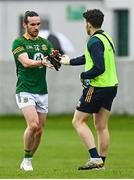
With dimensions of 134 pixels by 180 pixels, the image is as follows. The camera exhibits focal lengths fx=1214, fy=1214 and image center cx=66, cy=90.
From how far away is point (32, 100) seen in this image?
1573 centimetres

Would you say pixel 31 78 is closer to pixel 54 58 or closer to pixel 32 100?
pixel 32 100

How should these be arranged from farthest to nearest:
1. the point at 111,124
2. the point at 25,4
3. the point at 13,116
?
the point at 25,4, the point at 13,116, the point at 111,124

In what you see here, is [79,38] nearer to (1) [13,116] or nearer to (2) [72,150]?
(1) [13,116]

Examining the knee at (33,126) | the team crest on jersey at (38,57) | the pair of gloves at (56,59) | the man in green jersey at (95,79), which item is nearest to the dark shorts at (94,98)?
the man in green jersey at (95,79)

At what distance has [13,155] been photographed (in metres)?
19.1

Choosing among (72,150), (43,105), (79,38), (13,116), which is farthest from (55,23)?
(43,105)

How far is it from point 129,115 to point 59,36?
602cm

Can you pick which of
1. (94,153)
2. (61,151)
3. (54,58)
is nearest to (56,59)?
(54,58)

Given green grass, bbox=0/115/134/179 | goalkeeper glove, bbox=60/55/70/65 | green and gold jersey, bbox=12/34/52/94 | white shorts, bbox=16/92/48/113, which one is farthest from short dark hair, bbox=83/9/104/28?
green grass, bbox=0/115/134/179

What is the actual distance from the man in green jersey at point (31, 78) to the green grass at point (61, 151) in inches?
22.0

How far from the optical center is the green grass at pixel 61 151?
48.2 feet

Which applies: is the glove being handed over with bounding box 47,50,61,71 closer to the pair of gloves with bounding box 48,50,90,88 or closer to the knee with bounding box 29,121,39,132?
the pair of gloves with bounding box 48,50,90,88

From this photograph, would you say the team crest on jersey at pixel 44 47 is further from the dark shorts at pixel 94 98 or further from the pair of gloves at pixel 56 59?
the dark shorts at pixel 94 98

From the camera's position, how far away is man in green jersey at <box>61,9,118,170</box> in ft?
49.5
